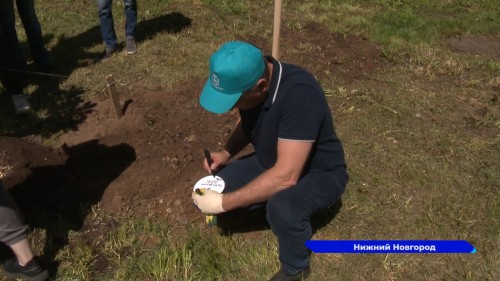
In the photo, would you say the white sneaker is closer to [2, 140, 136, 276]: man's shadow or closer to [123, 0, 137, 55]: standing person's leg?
[2, 140, 136, 276]: man's shadow

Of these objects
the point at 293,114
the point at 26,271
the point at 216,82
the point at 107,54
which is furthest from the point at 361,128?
the point at 107,54

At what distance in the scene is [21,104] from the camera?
4320 mm

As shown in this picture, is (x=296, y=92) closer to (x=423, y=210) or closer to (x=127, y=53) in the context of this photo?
(x=423, y=210)

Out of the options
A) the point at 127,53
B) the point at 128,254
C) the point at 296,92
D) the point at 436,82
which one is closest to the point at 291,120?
the point at 296,92

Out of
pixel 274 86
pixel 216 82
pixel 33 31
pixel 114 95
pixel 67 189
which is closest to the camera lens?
pixel 216 82

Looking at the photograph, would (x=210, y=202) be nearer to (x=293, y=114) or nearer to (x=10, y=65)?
(x=293, y=114)

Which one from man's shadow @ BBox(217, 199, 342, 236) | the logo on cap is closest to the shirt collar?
the logo on cap

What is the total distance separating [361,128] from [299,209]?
1913 millimetres

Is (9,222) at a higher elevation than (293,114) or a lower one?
lower

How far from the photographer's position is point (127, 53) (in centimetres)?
550

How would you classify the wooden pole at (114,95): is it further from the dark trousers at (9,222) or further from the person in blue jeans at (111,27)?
the dark trousers at (9,222)

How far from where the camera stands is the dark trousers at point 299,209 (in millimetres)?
2428

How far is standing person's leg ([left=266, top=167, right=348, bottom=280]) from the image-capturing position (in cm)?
243

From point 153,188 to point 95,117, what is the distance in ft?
4.13
